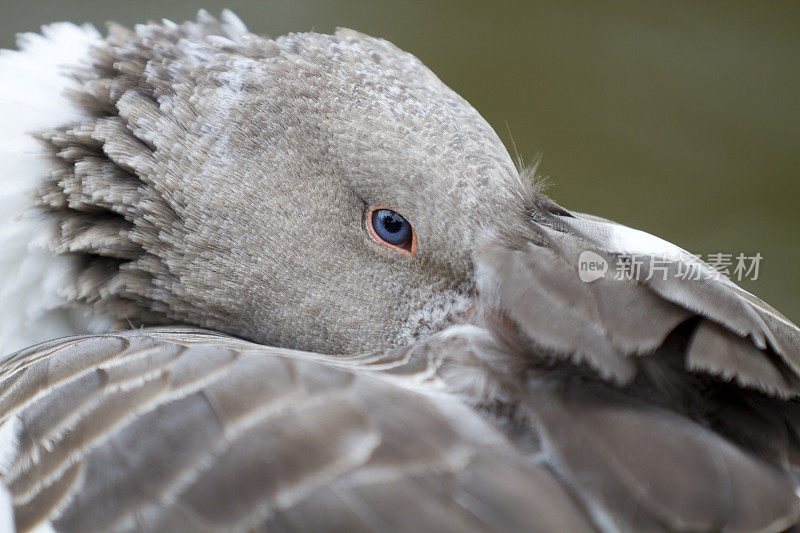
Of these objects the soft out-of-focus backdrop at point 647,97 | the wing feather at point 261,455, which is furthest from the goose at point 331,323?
the soft out-of-focus backdrop at point 647,97

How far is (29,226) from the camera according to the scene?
2.43ft

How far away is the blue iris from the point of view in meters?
0.67

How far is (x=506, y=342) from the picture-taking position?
53 cm

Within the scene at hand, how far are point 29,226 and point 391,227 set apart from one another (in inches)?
13.6

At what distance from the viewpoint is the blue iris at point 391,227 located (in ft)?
2.21

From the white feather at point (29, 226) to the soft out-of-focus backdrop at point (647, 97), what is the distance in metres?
0.73

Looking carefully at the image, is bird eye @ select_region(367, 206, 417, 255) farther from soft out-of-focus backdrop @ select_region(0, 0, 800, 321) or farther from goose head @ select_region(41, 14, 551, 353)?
soft out-of-focus backdrop @ select_region(0, 0, 800, 321)

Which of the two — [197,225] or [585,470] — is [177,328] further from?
[585,470]

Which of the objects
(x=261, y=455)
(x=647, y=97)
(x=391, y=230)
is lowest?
(x=261, y=455)

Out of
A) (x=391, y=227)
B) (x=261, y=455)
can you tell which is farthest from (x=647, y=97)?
(x=261, y=455)

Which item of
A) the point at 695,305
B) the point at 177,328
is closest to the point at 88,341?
the point at 177,328

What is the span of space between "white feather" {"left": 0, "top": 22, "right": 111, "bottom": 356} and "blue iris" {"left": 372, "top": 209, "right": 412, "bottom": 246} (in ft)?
0.94

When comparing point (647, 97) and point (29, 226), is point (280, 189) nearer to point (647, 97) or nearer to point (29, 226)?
point (29, 226)

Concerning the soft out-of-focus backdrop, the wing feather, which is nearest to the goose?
the wing feather
